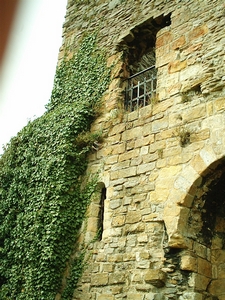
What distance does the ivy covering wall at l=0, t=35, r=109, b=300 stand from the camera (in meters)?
5.62

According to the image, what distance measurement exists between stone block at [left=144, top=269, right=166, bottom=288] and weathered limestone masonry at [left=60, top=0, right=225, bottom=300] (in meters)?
0.01

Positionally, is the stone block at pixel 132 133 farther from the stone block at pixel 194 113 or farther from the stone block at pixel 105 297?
the stone block at pixel 105 297

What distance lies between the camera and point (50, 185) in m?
6.03

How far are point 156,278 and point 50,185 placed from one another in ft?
7.67

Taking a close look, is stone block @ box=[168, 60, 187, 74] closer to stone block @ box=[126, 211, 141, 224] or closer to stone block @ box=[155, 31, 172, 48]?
stone block @ box=[155, 31, 172, 48]

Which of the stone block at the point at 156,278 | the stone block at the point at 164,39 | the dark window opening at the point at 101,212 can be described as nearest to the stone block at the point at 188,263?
the stone block at the point at 156,278

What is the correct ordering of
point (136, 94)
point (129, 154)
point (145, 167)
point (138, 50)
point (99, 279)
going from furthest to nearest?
point (138, 50), point (136, 94), point (129, 154), point (145, 167), point (99, 279)

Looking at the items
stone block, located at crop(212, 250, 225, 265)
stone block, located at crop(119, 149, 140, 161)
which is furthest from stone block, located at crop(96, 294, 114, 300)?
stone block, located at crop(119, 149, 140, 161)

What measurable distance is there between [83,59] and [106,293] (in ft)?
14.5

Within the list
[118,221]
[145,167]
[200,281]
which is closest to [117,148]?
[145,167]

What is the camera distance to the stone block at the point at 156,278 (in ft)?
15.0

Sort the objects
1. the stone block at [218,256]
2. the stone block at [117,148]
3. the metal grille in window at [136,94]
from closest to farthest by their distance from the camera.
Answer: the stone block at [218,256], the stone block at [117,148], the metal grille in window at [136,94]

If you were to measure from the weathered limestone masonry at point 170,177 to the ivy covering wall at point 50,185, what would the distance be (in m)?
0.33

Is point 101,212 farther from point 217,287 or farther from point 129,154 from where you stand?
point 217,287
